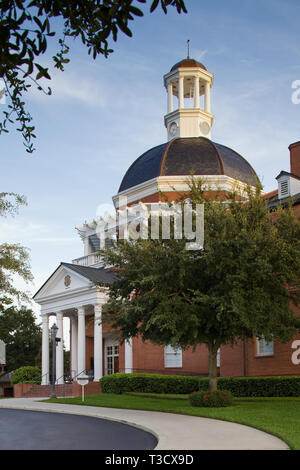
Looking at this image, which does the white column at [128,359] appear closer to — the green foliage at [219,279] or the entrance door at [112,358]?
the entrance door at [112,358]

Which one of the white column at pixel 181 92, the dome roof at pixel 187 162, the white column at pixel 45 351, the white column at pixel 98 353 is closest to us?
the white column at pixel 98 353

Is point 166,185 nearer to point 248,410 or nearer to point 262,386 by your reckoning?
point 262,386

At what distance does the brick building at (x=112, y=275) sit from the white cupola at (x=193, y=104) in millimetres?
76

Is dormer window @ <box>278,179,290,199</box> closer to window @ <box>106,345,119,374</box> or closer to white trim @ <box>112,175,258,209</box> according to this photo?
white trim @ <box>112,175,258,209</box>

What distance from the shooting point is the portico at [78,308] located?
33.4 metres

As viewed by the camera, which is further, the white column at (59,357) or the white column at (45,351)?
the white column at (45,351)

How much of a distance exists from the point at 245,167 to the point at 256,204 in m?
21.9

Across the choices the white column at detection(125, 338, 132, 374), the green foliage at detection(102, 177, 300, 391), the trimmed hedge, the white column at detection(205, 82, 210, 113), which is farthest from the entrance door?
the white column at detection(205, 82, 210, 113)

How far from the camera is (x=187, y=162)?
39156 millimetres

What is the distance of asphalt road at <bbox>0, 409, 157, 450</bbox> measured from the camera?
37.1ft

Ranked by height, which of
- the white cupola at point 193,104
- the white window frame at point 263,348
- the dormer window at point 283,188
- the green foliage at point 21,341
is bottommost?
the green foliage at point 21,341

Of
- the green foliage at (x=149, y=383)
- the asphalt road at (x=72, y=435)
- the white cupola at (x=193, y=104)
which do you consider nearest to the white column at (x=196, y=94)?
the white cupola at (x=193, y=104)

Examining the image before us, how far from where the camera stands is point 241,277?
17562mm
